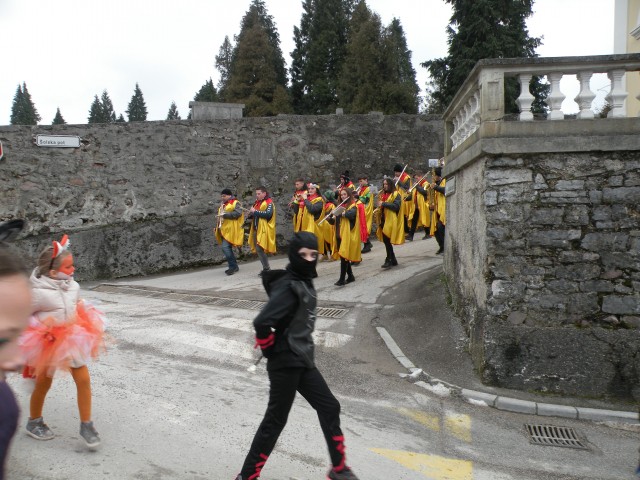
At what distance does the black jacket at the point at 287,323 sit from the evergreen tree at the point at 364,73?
2803 cm

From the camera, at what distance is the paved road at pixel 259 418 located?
3.91 m

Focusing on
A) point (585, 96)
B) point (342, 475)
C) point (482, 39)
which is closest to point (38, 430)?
point (342, 475)

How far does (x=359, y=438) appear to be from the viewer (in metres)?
4.59

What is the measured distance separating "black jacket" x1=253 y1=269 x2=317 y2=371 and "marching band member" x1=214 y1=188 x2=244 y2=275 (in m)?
8.73

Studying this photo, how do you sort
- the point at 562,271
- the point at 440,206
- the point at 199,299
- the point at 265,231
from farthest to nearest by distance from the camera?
the point at 440,206
the point at 265,231
the point at 199,299
the point at 562,271

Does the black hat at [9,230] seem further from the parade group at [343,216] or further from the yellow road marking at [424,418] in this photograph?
the parade group at [343,216]

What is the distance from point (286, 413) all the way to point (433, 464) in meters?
1.47

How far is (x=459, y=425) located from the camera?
205 inches

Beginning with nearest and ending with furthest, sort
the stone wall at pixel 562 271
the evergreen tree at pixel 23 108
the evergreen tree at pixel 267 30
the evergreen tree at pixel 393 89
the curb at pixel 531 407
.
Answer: the curb at pixel 531 407 < the stone wall at pixel 562 271 < the evergreen tree at pixel 393 89 < the evergreen tree at pixel 267 30 < the evergreen tree at pixel 23 108

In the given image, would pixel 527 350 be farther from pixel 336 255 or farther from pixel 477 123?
pixel 336 255

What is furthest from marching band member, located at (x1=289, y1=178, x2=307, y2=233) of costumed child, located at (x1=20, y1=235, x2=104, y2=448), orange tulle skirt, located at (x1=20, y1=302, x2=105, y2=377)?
orange tulle skirt, located at (x1=20, y1=302, x2=105, y2=377)

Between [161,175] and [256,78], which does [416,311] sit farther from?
[256,78]

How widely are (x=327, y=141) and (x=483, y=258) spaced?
878 centimetres

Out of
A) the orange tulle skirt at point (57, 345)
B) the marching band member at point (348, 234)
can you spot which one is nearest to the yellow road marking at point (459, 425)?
the orange tulle skirt at point (57, 345)
